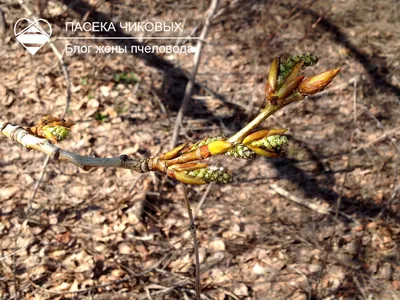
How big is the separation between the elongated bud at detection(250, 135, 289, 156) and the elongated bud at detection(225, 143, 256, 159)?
2 cm

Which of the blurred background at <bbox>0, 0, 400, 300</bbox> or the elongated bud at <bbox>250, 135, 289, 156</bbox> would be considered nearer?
the elongated bud at <bbox>250, 135, 289, 156</bbox>

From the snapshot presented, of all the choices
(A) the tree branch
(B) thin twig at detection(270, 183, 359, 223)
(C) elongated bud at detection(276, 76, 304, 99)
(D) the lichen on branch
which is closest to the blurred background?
(B) thin twig at detection(270, 183, 359, 223)

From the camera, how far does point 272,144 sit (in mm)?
844

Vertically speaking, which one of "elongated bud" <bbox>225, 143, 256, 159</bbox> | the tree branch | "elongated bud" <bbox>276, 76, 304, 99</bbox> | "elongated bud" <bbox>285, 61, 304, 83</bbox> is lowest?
the tree branch

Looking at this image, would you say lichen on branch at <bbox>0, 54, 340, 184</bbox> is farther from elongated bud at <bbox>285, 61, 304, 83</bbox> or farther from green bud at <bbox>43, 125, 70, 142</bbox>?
green bud at <bbox>43, 125, 70, 142</bbox>

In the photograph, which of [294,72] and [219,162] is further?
[219,162]

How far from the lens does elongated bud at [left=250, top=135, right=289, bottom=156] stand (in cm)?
84

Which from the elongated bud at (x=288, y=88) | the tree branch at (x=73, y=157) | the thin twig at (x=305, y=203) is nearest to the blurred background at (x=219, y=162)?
the thin twig at (x=305, y=203)

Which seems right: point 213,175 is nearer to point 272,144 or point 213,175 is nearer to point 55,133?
point 272,144

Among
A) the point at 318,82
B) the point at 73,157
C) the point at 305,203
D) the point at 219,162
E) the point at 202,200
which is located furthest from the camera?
the point at 219,162

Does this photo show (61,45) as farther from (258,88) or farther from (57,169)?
(258,88)

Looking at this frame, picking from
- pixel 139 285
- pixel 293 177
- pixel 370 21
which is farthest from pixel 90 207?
pixel 370 21

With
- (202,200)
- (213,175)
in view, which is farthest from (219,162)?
(213,175)

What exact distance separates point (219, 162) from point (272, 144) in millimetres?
3870
